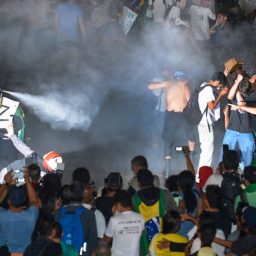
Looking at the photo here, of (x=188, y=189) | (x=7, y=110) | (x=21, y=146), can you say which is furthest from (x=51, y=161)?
(x=188, y=189)

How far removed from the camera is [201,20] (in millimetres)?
17828

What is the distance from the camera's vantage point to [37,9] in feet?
51.3

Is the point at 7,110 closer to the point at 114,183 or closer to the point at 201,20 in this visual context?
the point at 201,20

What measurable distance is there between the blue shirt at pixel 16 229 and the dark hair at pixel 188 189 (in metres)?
1.68

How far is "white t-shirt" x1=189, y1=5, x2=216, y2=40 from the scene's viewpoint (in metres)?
17.7

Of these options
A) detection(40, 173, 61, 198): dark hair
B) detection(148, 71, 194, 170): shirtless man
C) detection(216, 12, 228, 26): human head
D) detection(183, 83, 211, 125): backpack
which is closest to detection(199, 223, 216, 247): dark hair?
detection(40, 173, 61, 198): dark hair

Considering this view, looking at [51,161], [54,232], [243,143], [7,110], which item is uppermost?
[7,110]

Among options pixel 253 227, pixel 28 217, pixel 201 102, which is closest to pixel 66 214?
pixel 28 217

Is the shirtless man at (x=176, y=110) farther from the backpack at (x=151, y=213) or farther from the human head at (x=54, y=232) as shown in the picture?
the human head at (x=54, y=232)

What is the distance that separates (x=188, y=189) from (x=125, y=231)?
109cm

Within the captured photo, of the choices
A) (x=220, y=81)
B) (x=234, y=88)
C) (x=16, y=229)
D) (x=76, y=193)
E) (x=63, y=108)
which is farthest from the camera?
(x=63, y=108)

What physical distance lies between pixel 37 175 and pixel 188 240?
7.11 feet

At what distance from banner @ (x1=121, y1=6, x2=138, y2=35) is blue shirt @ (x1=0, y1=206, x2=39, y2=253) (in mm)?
9104

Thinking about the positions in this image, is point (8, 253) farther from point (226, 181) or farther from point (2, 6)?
point (2, 6)
